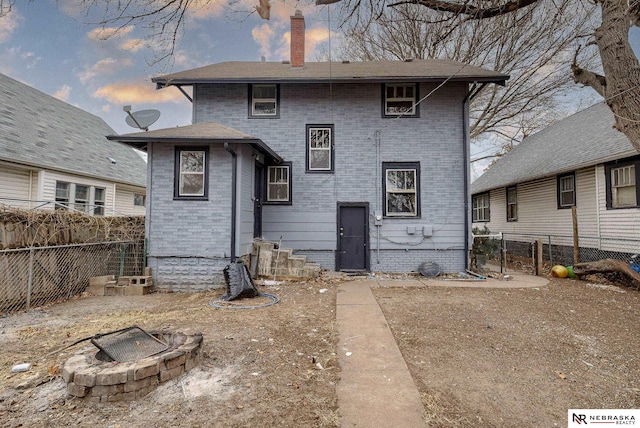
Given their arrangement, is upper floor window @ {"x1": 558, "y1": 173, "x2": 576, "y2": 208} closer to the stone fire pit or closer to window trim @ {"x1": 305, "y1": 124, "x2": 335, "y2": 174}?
window trim @ {"x1": 305, "y1": 124, "x2": 335, "y2": 174}

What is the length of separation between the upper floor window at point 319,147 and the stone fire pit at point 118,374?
278 inches

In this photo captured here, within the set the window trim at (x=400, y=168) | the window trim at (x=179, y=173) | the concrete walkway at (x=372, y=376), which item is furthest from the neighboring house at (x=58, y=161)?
the window trim at (x=400, y=168)

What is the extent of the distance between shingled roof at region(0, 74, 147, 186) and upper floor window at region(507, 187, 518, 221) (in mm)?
17104

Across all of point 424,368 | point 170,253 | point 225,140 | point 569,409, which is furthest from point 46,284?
point 569,409

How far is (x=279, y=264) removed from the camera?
8.15 m

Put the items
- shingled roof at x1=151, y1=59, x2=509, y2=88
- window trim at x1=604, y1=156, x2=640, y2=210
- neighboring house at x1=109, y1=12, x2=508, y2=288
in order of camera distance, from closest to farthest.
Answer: window trim at x1=604, y1=156, x2=640, y2=210 → shingled roof at x1=151, y1=59, x2=509, y2=88 → neighboring house at x1=109, y1=12, x2=508, y2=288

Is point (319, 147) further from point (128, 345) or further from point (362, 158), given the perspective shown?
point (128, 345)

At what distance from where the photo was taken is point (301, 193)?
923 cm

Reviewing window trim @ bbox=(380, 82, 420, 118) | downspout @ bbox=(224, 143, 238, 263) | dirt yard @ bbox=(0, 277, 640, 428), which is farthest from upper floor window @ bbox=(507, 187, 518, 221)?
downspout @ bbox=(224, 143, 238, 263)

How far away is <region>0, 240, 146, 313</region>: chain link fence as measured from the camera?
5.23m

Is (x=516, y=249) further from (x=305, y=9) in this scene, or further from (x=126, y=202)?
(x=126, y=202)

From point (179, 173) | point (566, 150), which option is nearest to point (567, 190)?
point (566, 150)

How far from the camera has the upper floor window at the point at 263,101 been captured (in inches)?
370

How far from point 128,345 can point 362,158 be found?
7577 mm
